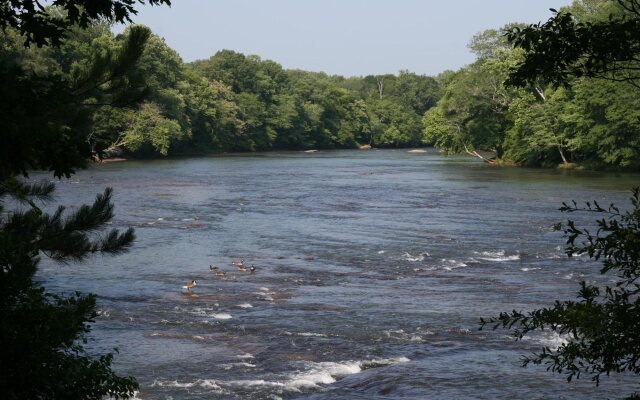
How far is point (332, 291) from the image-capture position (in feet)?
66.2

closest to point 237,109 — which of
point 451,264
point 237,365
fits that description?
point 451,264

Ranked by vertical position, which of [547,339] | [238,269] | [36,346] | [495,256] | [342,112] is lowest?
[238,269]

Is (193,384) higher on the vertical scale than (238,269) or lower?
lower

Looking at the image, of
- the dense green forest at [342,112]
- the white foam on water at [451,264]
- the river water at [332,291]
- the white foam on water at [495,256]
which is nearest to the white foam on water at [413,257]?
the river water at [332,291]

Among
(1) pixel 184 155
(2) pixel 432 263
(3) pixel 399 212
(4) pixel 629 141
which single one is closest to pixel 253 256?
Answer: (2) pixel 432 263

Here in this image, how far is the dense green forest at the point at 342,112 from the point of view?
55.4m

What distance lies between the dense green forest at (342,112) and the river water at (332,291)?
5488mm

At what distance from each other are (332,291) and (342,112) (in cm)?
10497

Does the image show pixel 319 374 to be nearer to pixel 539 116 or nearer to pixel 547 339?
pixel 547 339

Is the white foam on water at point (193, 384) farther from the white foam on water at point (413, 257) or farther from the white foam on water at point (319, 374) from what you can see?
the white foam on water at point (413, 257)

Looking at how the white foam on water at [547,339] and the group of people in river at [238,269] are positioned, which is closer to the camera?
the white foam on water at [547,339]

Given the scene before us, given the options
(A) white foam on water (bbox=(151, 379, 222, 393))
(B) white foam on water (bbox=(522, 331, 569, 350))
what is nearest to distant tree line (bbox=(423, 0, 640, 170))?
(B) white foam on water (bbox=(522, 331, 569, 350))

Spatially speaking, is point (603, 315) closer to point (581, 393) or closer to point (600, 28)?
point (600, 28)

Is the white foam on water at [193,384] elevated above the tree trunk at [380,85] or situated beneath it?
situated beneath
